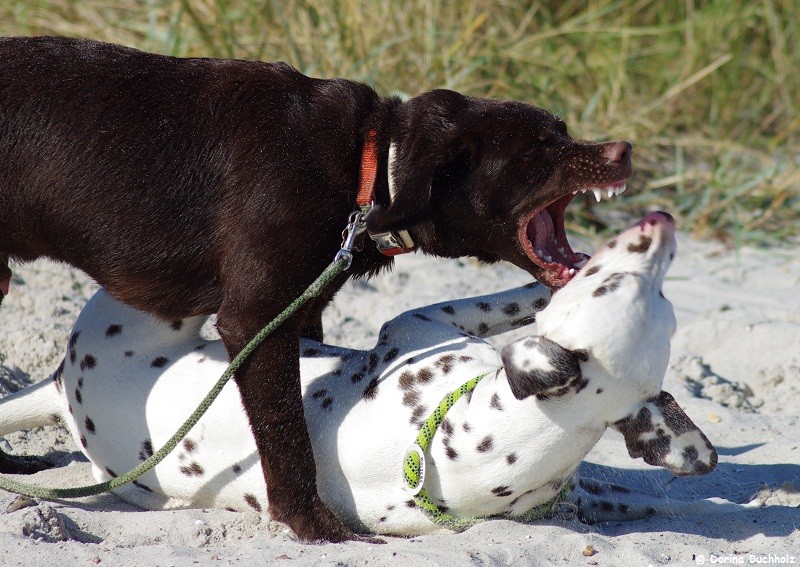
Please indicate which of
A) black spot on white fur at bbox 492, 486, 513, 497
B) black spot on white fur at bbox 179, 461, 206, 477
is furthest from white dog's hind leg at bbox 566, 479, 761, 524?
black spot on white fur at bbox 179, 461, 206, 477

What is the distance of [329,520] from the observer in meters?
3.39

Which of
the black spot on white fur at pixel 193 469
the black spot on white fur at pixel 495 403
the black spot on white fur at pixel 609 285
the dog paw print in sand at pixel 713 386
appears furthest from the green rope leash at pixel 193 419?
the dog paw print in sand at pixel 713 386

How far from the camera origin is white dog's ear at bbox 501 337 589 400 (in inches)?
115

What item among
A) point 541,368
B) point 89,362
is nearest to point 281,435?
point 89,362

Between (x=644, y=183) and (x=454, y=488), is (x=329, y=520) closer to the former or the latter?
(x=454, y=488)

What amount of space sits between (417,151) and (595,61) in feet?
14.8

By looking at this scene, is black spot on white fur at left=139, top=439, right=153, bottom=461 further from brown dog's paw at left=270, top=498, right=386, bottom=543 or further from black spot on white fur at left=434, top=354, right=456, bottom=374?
black spot on white fur at left=434, top=354, right=456, bottom=374

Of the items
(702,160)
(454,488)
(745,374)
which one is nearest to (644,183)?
(702,160)

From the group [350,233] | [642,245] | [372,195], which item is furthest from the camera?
[372,195]

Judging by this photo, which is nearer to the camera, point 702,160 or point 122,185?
point 122,185

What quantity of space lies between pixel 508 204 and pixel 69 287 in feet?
8.60

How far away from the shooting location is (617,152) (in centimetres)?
360

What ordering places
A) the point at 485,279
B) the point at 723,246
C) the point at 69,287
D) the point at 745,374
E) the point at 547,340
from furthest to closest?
the point at 723,246 → the point at 485,279 → the point at 69,287 → the point at 745,374 → the point at 547,340

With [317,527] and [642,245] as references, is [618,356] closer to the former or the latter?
[642,245]
